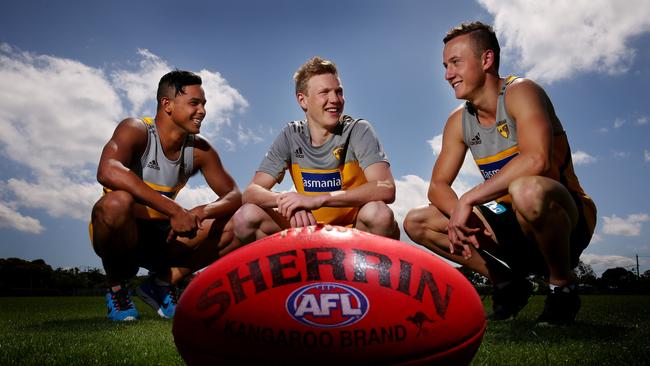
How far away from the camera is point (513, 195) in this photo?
3814 mm

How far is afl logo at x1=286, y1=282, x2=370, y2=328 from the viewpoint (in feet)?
6.40

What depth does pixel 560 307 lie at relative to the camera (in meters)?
4.02

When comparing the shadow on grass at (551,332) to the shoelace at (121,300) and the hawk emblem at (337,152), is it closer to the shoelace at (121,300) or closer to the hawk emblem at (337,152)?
the hawk emblem at (337,152)

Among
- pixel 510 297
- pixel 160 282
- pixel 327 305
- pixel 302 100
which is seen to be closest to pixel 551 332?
pixel 510 297

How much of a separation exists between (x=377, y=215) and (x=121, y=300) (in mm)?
2904

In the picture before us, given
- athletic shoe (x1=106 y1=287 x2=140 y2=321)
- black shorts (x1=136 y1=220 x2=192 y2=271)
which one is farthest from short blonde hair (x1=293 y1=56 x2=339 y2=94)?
athletic shoe (x1=106 y1=287 x2=140 y2=321)

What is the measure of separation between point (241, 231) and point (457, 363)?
97.2 inches

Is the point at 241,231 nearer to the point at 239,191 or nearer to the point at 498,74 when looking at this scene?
the point at 239,191

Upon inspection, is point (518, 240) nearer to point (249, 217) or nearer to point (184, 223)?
point (249, 217)

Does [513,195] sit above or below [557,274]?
above

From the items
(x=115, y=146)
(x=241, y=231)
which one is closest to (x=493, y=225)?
(x=241, y=231)

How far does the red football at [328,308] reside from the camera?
1.94 m

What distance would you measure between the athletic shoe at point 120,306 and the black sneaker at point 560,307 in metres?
3.78

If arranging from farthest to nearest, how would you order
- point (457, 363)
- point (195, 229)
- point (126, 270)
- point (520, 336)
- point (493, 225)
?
point (126, 270)
point (195, 229)
point (493, 225)
point (520, 336)
point (457, 363)
